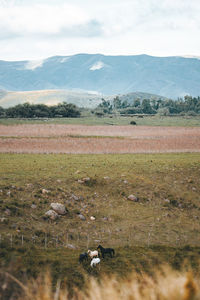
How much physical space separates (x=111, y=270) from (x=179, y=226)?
747 centimetres

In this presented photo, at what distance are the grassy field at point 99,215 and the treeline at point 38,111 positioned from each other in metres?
72.6

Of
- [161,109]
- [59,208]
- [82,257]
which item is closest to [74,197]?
[59,208]

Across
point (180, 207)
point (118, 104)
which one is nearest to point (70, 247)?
point (180, 207)

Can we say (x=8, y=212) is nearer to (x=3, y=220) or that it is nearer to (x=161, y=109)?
(x=3, y=220)

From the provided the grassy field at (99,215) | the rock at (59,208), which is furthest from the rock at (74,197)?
the rock at (59,208)

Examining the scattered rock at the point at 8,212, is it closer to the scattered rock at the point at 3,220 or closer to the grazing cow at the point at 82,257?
the scattered rock at the point at 3,220

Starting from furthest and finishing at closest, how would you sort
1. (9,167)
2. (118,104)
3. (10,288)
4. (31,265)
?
(118,104)
(9,167)
(31,265)
(10,288)

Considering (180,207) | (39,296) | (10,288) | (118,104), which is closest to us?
(39,296)

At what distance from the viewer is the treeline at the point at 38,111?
100500mm

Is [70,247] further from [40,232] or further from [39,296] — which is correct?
[39,296]

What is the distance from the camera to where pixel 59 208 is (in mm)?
18766

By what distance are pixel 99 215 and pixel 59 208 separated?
2323 mm

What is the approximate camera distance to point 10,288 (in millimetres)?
9703

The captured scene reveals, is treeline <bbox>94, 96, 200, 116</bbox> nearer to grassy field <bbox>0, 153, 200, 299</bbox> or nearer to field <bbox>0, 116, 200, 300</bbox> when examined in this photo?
field <bbox>0, 116, 200, 300</bbox>
